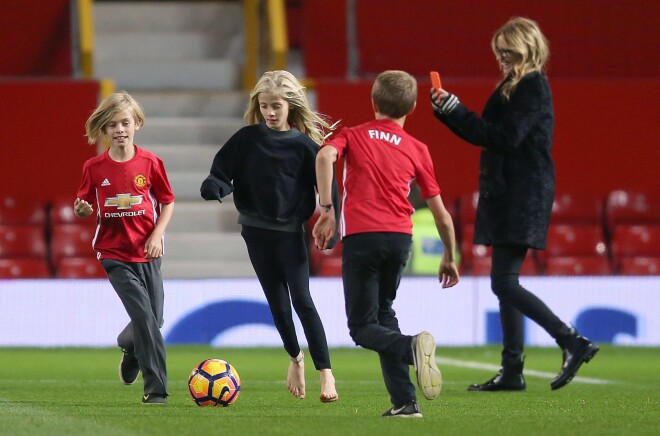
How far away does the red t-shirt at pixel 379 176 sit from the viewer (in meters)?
5.11

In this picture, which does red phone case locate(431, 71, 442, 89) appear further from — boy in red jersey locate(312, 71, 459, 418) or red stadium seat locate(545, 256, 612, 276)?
red stadium seat locate(545, 256, 612, 276)

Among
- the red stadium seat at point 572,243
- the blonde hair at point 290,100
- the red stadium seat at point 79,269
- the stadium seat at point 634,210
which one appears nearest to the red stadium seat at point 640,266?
the red stadium seat at point 572,243

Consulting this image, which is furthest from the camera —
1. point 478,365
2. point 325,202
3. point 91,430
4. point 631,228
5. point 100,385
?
point 631,228

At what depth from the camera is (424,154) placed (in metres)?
5.25

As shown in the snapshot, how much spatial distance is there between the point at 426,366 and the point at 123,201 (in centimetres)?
175

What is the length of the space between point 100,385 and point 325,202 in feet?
7.51

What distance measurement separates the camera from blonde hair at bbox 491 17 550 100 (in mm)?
6375

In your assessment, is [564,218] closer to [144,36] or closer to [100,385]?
[144,36]

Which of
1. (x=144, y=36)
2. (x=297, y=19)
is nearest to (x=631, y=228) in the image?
(x=297, y=19)

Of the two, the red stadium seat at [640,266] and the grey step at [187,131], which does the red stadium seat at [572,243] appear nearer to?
the red stadium seat at [640,266]

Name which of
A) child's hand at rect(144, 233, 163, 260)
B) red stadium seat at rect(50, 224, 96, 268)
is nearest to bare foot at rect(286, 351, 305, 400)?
child's hand at rect(144, 233, 163, 260)

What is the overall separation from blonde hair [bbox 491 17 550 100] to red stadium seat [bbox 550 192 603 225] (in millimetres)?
5501

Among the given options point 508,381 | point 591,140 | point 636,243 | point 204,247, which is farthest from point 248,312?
point 591,140

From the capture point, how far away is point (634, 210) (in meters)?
11.9
